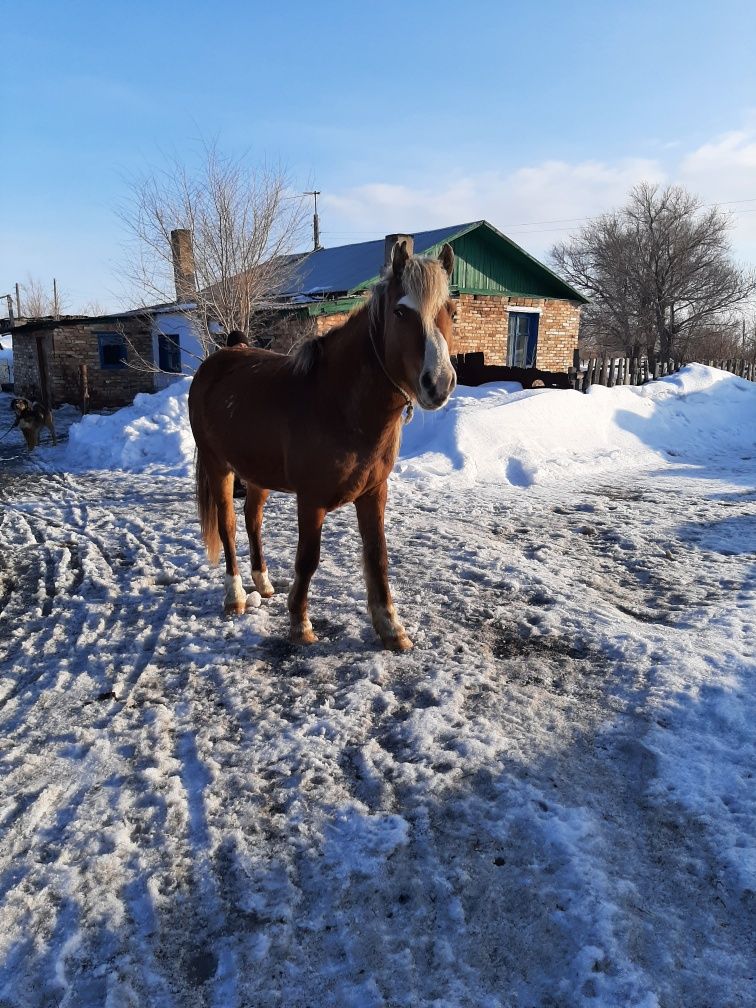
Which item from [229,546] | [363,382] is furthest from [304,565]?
[363,382]

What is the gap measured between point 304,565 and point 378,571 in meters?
0.44

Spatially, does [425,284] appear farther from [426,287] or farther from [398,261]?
[398,261]

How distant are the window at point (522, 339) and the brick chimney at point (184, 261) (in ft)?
34.0

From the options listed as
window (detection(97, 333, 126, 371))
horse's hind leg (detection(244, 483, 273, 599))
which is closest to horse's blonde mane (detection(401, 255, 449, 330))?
horse's hind leg (detection(244, 483, 273, 599))

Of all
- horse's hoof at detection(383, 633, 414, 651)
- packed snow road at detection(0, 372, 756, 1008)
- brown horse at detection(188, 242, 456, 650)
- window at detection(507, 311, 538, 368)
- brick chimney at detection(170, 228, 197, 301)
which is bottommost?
packed snow road at detection(0, 372, 756, 1008)

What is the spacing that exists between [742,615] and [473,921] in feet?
9.40

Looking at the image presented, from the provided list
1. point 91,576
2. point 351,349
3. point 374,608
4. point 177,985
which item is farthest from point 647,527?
point 177,985

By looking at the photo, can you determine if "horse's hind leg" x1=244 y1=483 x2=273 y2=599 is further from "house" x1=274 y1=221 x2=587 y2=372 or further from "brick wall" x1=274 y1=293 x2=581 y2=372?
"brick wall" x1=274 y1=293 x2=581 y2=372

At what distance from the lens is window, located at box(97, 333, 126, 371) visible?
65.9 ft

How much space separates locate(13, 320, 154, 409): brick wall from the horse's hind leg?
17.1m

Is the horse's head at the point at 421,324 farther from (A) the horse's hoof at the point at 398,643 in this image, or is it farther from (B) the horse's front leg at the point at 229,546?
(B) the horse's front leg at the point at 229,546

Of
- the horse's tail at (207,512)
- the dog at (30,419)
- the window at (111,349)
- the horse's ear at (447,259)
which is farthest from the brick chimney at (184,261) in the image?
the horse's ear at (447,259)

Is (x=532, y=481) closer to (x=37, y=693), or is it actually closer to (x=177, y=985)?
(x=37, y=693)

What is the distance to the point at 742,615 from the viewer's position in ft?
12.5
